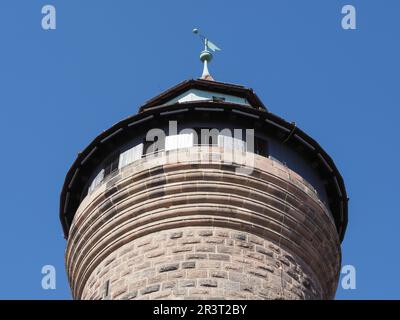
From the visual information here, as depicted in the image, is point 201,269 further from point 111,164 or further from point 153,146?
point 111,164

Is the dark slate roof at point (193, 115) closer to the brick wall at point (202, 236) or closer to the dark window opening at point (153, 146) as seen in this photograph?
the dark window opening at point (153, 146)

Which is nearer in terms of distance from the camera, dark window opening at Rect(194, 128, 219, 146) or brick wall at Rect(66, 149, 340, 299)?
brick wall at Rect(66, 149, 340, 299)

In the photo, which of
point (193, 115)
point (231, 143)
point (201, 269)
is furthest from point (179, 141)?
point (201, 269)

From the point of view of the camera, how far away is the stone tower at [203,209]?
14992 millimetres

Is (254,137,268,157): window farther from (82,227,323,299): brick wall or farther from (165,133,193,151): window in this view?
(82,227,323,299): brick wall

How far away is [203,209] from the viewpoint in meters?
15.6

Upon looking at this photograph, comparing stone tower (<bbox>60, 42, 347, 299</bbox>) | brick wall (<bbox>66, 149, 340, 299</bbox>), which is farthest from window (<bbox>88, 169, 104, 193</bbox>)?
brick wall (<bbox>66, 149, 340, 299</bbox>)

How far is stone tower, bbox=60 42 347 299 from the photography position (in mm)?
14992

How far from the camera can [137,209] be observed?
15.9 meters

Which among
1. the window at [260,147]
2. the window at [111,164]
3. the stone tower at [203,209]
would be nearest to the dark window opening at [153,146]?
the stone tower at [203,209]

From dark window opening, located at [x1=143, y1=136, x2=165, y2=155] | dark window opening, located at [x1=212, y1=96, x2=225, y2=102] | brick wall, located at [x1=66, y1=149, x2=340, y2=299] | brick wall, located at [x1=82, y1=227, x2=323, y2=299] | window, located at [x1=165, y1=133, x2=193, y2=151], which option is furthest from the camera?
dark window opening, located at [x1=212, y1=96, x2=225, y2=102]
